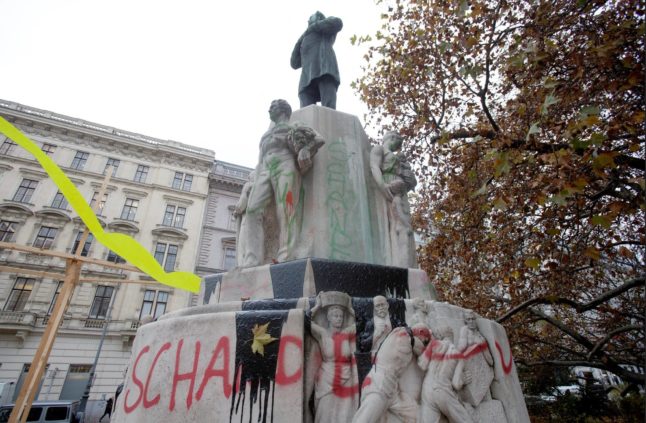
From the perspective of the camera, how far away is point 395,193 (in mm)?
4355

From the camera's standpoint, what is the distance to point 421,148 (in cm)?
1012

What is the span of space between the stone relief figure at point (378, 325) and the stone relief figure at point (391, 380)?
5cm

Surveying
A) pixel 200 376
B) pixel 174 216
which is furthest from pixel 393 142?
pixel 174 216

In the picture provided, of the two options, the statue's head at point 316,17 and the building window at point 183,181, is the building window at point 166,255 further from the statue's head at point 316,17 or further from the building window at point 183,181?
the statue's head at point 316,17

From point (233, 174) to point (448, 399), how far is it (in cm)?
2917

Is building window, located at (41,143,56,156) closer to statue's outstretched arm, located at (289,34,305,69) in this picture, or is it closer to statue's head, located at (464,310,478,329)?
statue's outstretched arm, located at (289,34,305,69)

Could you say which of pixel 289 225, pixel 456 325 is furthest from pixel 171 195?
pixel 456 325

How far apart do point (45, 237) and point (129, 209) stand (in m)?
5.11

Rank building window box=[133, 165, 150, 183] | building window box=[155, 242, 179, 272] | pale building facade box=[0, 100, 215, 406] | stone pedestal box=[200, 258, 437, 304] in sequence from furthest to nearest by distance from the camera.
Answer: building window box=[133, 165, 150, 183] < building window box=[155, 242, 179, 272] < pale building facade box=[0, 100, 215, 406] < stone pedestal box=[200, 258, 437, 304]

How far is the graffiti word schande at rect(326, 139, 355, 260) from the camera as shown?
3.89 metres

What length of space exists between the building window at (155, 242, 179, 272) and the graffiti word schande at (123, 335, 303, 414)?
2453 cm

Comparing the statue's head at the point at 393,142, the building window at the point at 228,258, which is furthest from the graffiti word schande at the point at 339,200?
the building window at the point at 228,258

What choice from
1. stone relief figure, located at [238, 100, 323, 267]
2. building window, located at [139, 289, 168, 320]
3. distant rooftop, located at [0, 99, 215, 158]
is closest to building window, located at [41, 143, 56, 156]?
distant rooftop, located at [0, 99, 215, 158]

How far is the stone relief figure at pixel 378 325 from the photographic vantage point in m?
2.38
